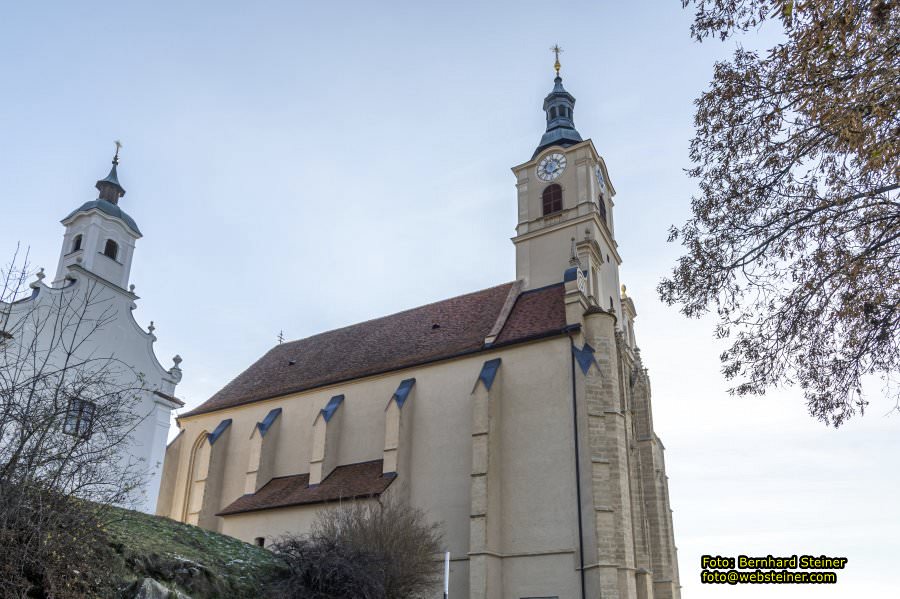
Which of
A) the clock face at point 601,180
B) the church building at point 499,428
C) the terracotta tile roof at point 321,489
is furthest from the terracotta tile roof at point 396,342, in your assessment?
the clock face at point 601,180

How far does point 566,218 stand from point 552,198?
1.73 meters

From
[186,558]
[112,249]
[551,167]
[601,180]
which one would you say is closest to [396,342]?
[551,167]

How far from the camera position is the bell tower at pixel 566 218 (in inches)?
1134

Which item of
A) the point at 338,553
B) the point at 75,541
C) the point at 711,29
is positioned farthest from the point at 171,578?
the point at 711,29

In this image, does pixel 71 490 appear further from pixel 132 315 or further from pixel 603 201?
pixel 603 201

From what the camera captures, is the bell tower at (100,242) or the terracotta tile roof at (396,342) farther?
the terracotta tile roof at (396,342)

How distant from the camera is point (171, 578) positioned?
11.0 m

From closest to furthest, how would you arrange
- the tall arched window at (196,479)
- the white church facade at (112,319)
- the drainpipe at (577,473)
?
the white church facade at (112,319) → the drainpipe at (577,473) → the tall arched window at (196,479)

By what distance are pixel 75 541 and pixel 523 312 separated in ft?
64.5

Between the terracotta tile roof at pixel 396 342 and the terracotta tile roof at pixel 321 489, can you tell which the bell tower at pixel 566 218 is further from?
the terracotta tile roof at pixel 321 489

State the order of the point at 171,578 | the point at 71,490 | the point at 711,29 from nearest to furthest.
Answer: the point at 711,29, the point at 71,490, the point at 171,578

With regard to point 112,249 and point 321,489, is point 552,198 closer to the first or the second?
point 321,489

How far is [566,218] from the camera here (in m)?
29.9

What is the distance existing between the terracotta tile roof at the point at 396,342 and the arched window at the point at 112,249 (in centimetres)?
952
